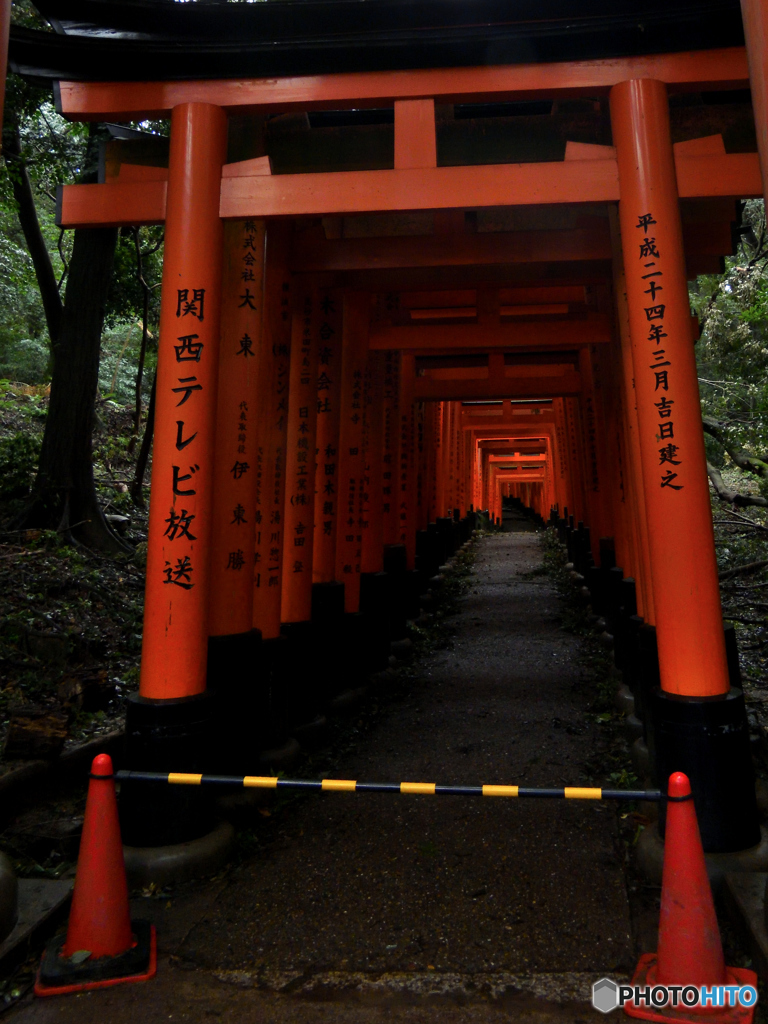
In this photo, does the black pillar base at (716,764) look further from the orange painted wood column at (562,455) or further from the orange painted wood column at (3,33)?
the orange painted wood column at (562,455)

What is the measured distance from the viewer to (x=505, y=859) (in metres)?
3.33

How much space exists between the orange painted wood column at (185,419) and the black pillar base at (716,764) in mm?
2273

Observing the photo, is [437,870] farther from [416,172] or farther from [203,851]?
[416,172]

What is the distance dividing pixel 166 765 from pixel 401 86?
3.65 meters

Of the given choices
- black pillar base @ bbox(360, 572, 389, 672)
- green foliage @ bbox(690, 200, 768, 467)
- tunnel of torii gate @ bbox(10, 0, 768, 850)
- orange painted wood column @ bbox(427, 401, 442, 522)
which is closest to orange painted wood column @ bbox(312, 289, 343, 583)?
tunnel of torii gate @ bbox(10, 0, 768, 850)

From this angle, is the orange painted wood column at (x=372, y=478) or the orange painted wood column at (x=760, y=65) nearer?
the orange painted wood column at (x=760, y=65)

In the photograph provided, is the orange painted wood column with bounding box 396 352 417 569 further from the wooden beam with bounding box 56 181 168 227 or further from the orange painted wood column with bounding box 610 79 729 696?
the orange painted wood column with bounding box 610 79 729 696

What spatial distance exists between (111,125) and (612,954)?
515cm

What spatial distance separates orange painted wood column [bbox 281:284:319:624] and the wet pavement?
1297 millimetres

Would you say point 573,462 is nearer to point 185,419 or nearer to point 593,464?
point 593,464

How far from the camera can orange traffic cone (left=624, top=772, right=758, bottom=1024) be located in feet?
7.07

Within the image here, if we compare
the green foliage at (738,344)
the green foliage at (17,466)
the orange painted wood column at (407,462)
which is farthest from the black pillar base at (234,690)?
the green foliage at (738,344)

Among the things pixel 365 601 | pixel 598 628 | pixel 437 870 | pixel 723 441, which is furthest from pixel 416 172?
pixel 723 441

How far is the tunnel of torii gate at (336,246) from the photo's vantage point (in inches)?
128
